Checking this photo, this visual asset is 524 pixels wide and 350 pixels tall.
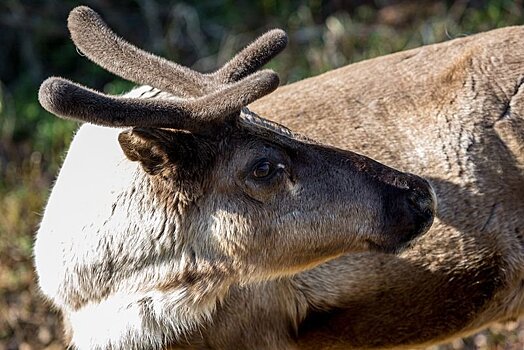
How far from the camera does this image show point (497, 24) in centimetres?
912

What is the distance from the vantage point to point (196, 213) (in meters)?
4.58

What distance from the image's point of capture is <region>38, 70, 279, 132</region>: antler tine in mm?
4047

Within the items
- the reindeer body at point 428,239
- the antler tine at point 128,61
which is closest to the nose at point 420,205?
the reindeer body at point 428,239

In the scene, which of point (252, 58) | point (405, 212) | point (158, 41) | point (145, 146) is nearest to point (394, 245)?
point (405, 212)

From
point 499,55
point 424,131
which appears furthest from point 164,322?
point 499,55

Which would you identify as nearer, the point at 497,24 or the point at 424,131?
the point at 424,131

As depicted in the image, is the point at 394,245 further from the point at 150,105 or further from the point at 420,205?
the point at 150,105

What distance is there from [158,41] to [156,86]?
5.65 m

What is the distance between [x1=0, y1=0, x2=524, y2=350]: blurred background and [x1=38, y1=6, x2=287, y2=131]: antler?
3222 millimetres

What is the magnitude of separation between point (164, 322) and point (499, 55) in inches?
73.6

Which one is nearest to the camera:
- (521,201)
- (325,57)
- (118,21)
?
(521,201)

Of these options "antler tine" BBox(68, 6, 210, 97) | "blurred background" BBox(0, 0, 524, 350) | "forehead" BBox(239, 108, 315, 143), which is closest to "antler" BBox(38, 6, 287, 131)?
"antler tine" BBox(68, 6, 210, 97)

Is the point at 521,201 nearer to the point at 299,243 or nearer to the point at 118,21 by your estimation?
the point at 299,243

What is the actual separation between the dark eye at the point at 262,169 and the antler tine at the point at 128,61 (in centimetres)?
36
